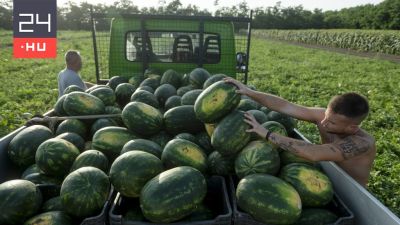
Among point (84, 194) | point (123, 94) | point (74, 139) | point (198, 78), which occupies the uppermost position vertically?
point (198, 78)

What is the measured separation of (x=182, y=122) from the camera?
132 inches

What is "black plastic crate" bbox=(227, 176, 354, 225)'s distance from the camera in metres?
2.27

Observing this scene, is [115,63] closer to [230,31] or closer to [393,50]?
[230,31]

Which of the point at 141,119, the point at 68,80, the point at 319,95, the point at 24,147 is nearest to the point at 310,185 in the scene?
the point at 141,119

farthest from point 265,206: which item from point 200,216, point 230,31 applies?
point 230,31

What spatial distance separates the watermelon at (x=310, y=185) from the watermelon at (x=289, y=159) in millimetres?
146

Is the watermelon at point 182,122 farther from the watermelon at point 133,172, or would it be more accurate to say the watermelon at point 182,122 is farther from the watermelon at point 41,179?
the watermelon at point 41,179

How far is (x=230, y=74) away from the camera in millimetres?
6621

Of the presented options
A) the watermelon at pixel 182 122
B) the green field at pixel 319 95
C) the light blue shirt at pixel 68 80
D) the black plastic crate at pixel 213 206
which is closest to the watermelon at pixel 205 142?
the watermelon at pixel 182 122

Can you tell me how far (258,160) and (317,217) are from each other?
543 mm

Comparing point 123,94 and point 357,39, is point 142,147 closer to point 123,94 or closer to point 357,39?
point 123,94

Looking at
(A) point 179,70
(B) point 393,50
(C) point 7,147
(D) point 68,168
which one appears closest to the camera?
(D) point 68,168

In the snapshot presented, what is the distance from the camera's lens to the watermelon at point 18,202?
7.68 feet

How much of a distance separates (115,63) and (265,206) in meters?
4.82
